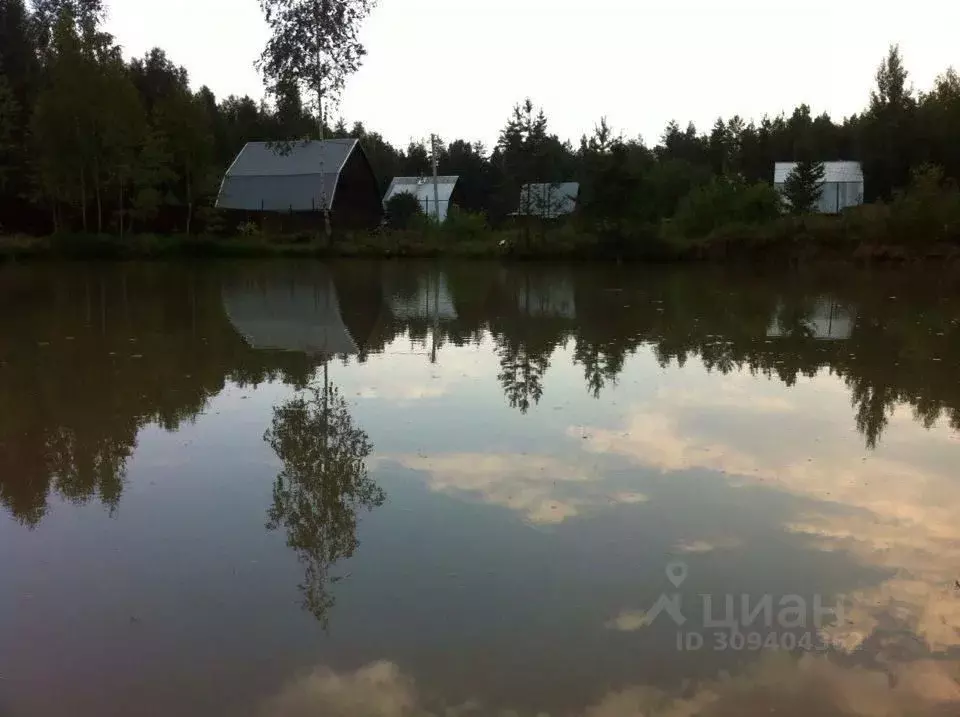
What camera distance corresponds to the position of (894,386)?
787 centimetres

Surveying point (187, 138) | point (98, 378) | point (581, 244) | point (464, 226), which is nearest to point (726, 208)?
point (581, 244)

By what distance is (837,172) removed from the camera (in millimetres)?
47062

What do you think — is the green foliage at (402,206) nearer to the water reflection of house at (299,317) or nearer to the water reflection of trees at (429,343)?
the water reflection of trees at (429,343)

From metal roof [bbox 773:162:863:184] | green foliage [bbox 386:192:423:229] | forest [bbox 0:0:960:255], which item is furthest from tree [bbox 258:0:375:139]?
metal roof [bbox 773:162:863:184]

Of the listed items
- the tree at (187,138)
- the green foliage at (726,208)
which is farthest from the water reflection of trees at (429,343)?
the tree at (187,138)

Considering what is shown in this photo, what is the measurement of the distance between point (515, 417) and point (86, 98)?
30635 mm

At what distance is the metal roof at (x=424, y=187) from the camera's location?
52500mm

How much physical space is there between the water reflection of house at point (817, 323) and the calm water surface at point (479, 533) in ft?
6.24

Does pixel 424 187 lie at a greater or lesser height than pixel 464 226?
greater

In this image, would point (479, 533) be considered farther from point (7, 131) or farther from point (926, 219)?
point (7, 131)

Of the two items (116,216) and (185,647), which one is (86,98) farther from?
(185,647)

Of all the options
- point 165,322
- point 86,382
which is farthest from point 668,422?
point 165,322

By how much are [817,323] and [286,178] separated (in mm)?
32335

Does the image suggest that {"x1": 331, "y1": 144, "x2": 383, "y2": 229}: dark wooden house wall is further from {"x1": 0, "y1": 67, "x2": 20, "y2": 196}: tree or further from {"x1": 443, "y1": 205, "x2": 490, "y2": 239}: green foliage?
{"x1": 0, "y1": 67, "x2": 20, "y2": 196}: tree
